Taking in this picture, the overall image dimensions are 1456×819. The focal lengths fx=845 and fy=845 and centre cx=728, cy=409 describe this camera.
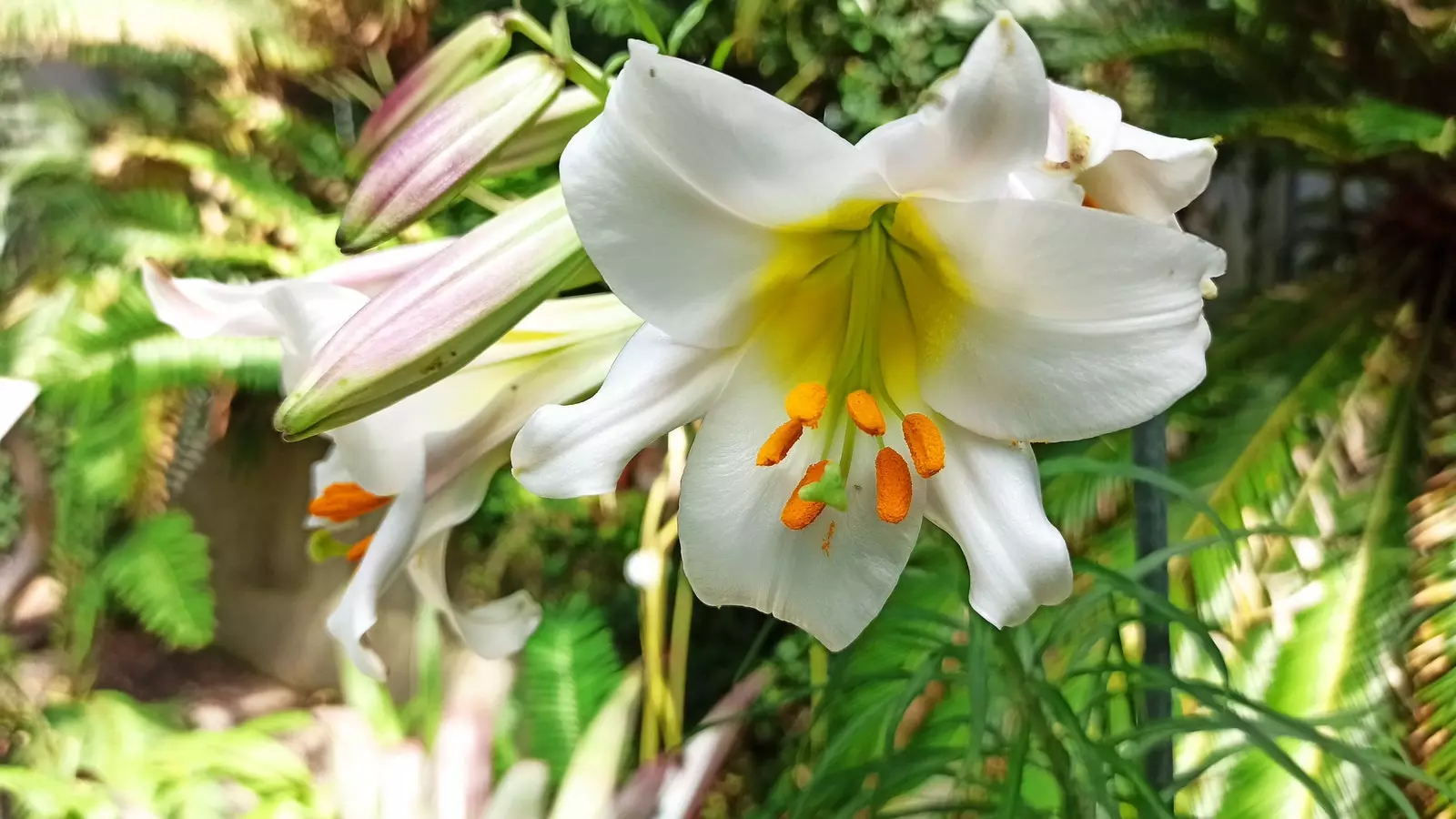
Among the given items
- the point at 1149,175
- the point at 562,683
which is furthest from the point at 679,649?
the point at 1149,175

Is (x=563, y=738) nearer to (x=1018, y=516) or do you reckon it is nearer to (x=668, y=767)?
(x=668, y=767)

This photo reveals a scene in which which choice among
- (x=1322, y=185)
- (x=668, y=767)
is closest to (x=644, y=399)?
(x=668, y=767)

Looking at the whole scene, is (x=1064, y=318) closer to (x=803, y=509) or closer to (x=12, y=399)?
(x=803, y=509)

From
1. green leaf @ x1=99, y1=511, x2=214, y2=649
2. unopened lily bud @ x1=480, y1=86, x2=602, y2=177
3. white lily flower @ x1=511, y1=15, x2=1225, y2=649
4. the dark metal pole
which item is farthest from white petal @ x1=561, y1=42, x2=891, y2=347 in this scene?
green leaf @ x1=99, y1=511, x2=214, y2=649

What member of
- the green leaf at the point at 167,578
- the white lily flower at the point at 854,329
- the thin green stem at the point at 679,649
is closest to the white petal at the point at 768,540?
the white lily flower at the point at 854,329

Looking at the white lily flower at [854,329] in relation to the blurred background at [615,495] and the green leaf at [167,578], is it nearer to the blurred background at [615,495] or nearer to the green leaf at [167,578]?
the blurred background at [615,495]
